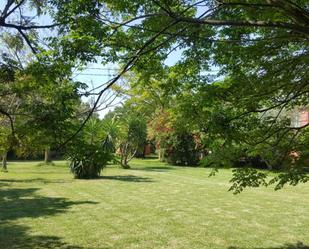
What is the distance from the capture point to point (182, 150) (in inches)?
1184

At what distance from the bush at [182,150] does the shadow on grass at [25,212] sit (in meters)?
16.7

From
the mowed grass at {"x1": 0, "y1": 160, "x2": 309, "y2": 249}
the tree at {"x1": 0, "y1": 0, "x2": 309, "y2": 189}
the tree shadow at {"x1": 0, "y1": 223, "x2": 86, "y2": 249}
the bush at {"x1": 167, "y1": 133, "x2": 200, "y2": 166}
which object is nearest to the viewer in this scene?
the tree at {"x1": 0, "y1": 0, "x2": 309, "y2": 189}

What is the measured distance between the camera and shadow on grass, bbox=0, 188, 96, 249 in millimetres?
7227

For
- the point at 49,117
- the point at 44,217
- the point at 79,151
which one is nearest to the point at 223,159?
the point at 79,151

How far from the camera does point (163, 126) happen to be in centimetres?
2966

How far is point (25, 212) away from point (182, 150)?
20.8 metres

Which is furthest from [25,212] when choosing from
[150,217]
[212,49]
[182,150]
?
[182,150]

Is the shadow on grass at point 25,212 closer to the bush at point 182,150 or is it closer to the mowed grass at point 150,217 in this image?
the mowed grass at point 150,217

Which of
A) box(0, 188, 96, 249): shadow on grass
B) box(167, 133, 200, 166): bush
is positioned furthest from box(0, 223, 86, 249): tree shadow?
box(167, 133, 200, 166): bush

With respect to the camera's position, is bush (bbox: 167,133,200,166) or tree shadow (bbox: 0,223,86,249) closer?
tree shadow (bbox: 0,223,86,249)

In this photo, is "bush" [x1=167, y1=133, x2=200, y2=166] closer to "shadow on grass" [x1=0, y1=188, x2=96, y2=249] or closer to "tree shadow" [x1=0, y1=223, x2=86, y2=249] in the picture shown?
"shadow on grass" [x1=0, y1=188, x2=96, y2=249]

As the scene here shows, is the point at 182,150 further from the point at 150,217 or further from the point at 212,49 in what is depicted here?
the point at 212,49

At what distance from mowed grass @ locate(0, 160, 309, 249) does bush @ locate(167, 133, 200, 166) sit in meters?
14.9

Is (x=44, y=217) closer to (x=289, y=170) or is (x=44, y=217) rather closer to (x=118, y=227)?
(x=118, y=227)
